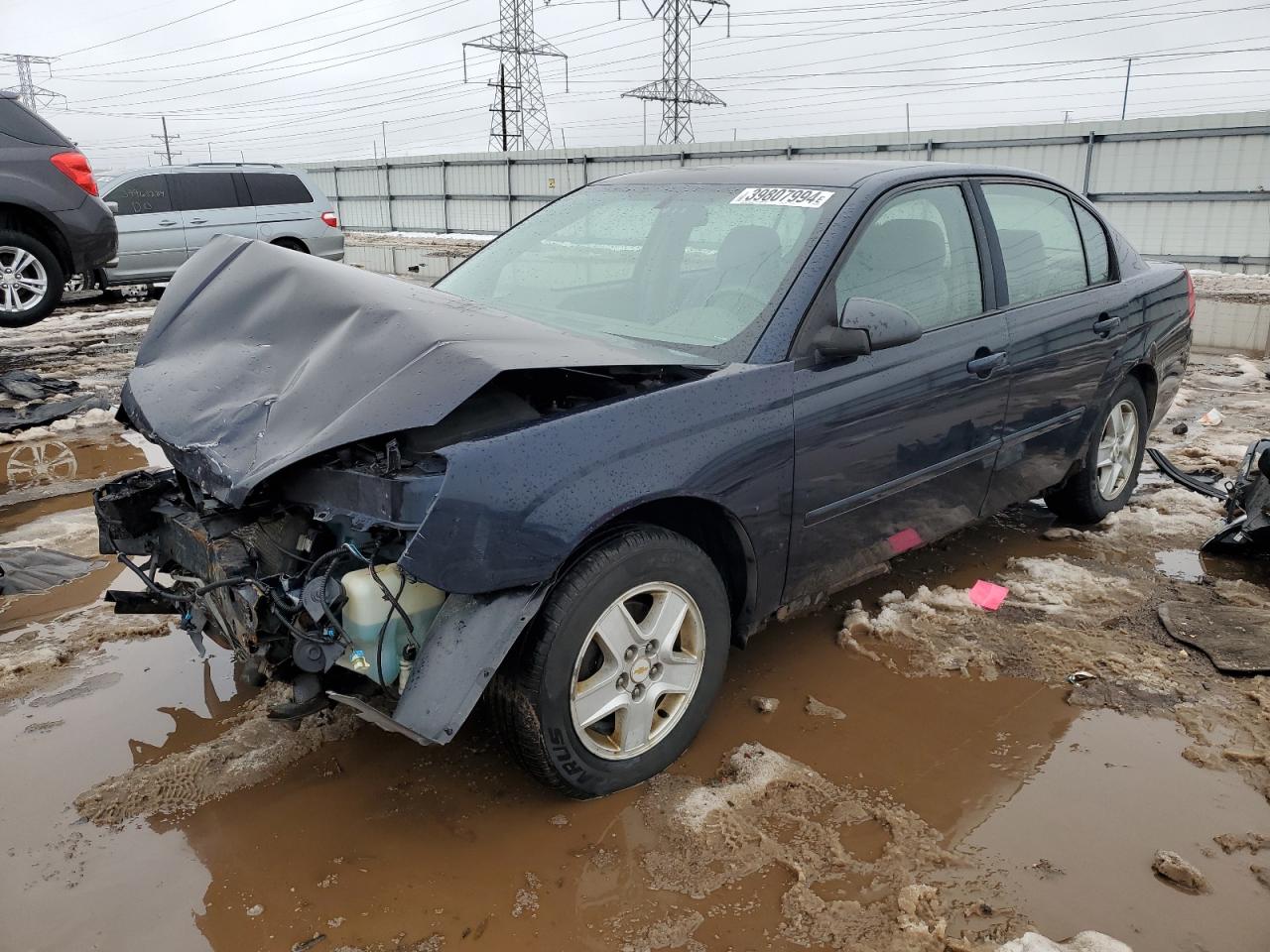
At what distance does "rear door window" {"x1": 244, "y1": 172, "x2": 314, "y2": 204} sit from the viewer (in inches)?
546

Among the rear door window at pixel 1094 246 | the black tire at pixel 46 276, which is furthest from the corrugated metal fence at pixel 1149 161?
the rear door window at pixel 1094 246

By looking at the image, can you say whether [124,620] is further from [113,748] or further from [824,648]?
[824,648]

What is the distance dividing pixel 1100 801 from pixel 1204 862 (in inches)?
12.1

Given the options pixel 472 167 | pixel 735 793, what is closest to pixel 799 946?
pixel 735 793

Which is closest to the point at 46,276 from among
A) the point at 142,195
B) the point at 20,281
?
the point at 20,281

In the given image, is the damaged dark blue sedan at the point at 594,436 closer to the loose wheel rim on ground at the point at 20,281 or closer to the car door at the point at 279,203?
the loose wheel rim on ground at the point at 20,281

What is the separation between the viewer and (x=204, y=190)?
44.2ft

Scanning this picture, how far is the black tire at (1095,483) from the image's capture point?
4465 mm

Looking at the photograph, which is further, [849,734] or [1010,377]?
[1010,377]

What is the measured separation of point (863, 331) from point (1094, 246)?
220 centimetres

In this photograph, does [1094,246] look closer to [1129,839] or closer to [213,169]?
[1129,839]

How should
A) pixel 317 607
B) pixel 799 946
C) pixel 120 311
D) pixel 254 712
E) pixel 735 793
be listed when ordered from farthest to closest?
pixel 120 311 < pixel 254 712 < pixel 735 793 < pixel 317 607 < pixel 799 946

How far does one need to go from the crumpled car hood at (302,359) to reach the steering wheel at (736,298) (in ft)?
1.02

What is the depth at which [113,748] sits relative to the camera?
2873 millimetres
